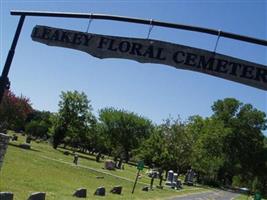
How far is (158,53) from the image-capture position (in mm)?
11383

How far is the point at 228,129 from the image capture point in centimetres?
9831

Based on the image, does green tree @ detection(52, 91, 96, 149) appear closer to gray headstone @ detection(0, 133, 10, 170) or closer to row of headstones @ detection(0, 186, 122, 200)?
row of headstones @ detection(0, 186, 122, 200)

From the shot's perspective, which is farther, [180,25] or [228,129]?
[228,129]

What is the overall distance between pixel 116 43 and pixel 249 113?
95209 millimetres

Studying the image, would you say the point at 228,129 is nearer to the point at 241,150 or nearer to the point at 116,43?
the point at 241,150

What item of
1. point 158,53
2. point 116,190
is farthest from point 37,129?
point 158,53

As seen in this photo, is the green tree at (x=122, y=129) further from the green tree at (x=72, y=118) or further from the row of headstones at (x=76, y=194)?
the row of headstones at (x=76, y=194)

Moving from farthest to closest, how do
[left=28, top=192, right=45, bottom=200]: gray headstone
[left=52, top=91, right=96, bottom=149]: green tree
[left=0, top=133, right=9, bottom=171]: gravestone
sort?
[left=52, top=91, right=96, bottom=149]: green tree
[left=28, top=192, right=45, bottom=200]: gray headstone
[left=0, top=133, right=9, bottom=171]: gravestone

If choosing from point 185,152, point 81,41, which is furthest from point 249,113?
point 81,41

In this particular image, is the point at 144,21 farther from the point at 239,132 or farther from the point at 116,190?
the point at 239,132

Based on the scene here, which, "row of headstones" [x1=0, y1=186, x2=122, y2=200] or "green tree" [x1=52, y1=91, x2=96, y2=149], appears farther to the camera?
"green tree" [x1=52, y1=91, x2=96, y2=149]

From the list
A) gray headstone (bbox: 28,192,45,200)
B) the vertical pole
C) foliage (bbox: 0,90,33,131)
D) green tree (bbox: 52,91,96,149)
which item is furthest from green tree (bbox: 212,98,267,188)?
the vertical pole

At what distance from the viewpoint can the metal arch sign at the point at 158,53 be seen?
10656mm

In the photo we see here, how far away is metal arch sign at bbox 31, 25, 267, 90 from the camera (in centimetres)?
1066
